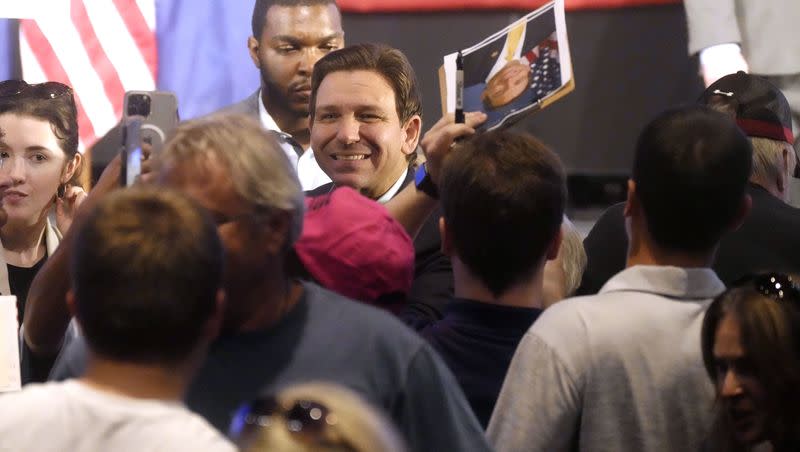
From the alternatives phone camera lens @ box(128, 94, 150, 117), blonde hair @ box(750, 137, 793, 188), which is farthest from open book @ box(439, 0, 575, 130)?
blonde hair @ box(750, 137, 793, 188)

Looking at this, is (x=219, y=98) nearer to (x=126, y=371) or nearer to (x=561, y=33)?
(x=561, y=33)

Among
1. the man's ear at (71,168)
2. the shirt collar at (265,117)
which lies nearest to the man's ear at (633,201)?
the man's ear at (71,168)

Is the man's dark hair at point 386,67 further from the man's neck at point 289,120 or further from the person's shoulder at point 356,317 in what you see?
the man's neck at point 289,120

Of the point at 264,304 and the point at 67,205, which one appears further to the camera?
the point at 67,205

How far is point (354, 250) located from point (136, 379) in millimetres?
705

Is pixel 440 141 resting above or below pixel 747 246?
above

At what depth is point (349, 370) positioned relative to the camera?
189 centimetres

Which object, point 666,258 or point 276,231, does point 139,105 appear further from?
point 666,258

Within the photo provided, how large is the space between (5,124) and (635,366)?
6.88 feet

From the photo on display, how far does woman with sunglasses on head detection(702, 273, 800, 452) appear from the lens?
76.6 inches

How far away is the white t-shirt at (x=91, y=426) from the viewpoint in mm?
1541

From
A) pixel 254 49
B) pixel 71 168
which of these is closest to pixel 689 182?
pixel 71 168

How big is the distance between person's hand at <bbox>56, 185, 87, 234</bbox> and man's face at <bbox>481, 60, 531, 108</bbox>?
121 centimetres

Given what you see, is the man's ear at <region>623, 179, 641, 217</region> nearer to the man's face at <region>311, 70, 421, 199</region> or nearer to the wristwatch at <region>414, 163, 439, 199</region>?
the wristwatch at <region>414, 163, 439, 199</region>
